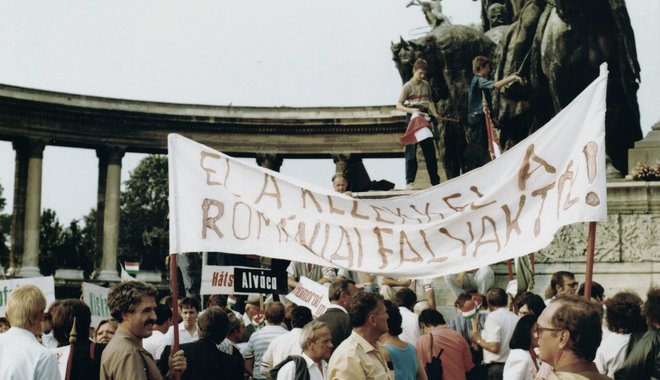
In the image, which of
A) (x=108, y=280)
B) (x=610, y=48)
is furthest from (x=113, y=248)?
(x=610, y=48)

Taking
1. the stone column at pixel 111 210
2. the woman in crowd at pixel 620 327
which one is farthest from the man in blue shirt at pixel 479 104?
the stone column at pixel 111 210

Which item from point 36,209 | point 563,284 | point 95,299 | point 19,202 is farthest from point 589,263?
point 19,202

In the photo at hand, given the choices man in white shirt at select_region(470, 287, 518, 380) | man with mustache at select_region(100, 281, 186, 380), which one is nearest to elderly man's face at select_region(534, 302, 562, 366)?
man with mustache at select_region(100, 281, 186, 380)

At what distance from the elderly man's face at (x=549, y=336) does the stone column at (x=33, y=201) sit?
178ft

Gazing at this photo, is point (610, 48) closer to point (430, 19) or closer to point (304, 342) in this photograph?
point (304, 342)

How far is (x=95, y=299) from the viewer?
48.0 ft

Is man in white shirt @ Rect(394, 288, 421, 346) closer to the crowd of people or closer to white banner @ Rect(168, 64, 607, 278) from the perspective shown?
the crowd of people

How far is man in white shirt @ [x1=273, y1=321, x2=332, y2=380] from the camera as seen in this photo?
33.7 feet

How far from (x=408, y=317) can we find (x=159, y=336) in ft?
9.52

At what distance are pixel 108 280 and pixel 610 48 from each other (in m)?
42.5

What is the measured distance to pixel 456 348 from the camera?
12.8m

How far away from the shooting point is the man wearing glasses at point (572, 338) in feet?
21.5

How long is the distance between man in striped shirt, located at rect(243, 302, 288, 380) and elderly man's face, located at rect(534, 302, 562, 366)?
23.9ft

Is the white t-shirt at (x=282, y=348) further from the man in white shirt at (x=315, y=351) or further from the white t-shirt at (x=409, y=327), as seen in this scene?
the man in white shirt at (x=315, y=351)
